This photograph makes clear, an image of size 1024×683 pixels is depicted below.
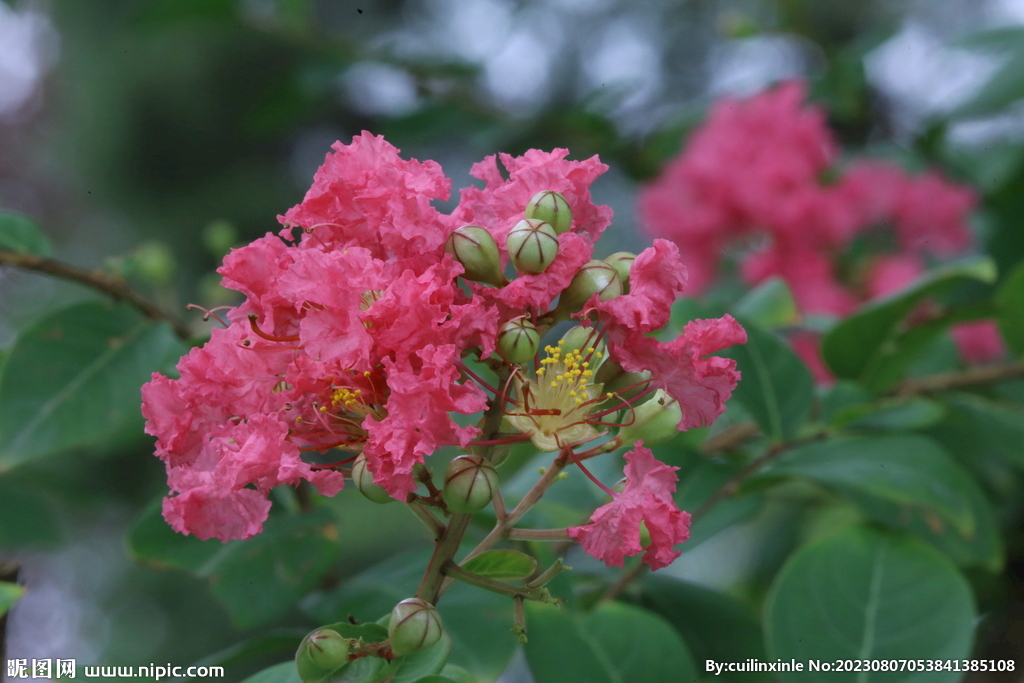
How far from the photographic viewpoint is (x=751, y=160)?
66.9 inches

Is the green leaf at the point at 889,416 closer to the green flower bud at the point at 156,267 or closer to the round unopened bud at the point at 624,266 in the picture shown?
the round unopened bud at the point at 624,266

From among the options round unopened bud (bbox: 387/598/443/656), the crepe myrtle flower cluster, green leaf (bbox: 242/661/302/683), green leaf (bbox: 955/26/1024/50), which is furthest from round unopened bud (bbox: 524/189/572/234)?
green leaf (bbox: 955/26/1024/50)

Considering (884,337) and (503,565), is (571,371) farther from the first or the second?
(884,337)

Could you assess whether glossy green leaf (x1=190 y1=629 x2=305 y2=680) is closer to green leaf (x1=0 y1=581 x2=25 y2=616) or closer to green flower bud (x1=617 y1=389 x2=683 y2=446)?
green leaf (x1=0 y1=581 x2=25 y2=616)

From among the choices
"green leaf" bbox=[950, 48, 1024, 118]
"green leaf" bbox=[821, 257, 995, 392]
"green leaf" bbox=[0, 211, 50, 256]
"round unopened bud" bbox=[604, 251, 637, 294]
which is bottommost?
"round unopened bud" bbox=[604, 251, 637, 294]

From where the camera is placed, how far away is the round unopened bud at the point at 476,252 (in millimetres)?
559

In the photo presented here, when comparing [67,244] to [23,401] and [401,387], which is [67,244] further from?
[401,387]

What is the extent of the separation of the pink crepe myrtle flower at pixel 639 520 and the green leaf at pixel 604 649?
298 millimetres

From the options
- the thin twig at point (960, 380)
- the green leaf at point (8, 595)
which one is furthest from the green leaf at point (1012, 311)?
the green leaf at point (8, 595)

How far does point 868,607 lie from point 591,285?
0.54 m

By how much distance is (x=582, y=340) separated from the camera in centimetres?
62

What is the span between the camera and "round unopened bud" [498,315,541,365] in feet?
1.77

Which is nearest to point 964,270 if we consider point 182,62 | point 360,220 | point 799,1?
point 360,220

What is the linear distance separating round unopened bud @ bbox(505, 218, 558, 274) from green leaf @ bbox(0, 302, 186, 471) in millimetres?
513
